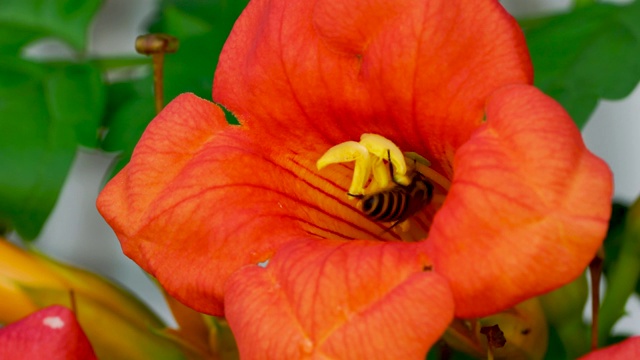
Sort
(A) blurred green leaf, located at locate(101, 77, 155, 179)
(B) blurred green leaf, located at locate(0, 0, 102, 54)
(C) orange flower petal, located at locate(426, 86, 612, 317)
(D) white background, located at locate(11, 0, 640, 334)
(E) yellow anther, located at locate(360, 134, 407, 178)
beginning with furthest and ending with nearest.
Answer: (D) white background, located at locate(11, 0, 640, 334), (B) blurred green leaf, located at locate(0, 0, 102, 54), (A) blurred green leaf, located at locate(101, 77, 155, 179), (E) yellow anther, located at locate(360, 134, 407, 178), (C) orange flower petal, located at locate(426, 86, 612, 317)

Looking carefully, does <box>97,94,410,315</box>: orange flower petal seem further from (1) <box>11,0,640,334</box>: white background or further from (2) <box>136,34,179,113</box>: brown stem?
(1) <box>11,0,640,334</box>: white background

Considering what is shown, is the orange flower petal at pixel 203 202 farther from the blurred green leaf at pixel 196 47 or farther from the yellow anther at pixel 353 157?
the blurred green leaf at pixel 196 47

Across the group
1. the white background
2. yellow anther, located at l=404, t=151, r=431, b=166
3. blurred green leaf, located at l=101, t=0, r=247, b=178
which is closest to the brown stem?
blurred green leaf, located at l=101, t=0, r=247, b=178

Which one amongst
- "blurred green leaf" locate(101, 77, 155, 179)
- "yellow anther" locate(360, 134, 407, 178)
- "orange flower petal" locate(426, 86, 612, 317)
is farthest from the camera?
"blurred green leaf" locate(101, 77, 155, 179)

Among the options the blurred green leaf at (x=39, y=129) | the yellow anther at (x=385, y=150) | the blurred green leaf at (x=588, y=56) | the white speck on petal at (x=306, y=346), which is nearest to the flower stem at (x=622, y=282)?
the blurred green leaf at (x=588, y=56)

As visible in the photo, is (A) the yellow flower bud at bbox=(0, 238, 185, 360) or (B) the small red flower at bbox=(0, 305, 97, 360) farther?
(A) the yellow flower bud at bbox=(0, 238, 185, 360)

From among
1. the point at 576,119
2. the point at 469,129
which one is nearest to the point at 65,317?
the point at 469,129

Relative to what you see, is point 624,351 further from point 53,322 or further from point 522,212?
point 53,322

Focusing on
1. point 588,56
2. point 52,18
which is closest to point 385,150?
point 588,56
